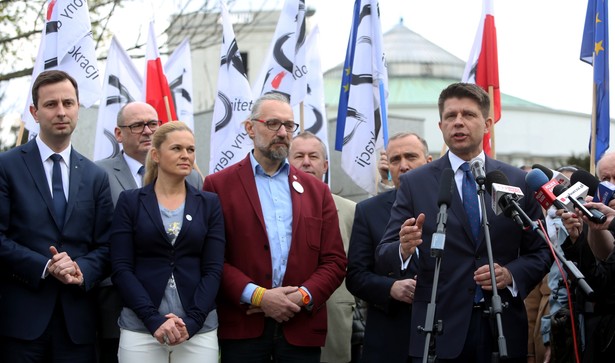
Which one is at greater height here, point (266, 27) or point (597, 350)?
point (266, 27)

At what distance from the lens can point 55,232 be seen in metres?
6.64

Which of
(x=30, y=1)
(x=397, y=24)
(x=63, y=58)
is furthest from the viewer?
(x=397, y=24)

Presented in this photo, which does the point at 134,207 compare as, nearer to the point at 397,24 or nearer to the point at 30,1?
the point at 30,1

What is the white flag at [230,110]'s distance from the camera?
35.9 feet

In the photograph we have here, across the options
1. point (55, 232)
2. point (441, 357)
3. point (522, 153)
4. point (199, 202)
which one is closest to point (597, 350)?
point (441, 357)

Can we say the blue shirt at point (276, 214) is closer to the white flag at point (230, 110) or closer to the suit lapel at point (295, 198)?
the suit lapel at point (295, 198)

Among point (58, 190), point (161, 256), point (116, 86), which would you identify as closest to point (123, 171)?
point (58, 190)

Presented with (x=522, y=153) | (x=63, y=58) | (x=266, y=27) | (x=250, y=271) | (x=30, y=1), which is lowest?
(x=250, y=271)

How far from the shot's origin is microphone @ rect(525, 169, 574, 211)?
18.1ft

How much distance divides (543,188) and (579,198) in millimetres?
207

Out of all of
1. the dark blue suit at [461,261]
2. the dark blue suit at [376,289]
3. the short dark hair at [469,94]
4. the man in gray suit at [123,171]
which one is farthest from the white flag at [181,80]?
the dark blue suit at [461,261]

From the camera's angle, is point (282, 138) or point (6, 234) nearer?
point (6, 234)

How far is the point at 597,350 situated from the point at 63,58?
20.1ft

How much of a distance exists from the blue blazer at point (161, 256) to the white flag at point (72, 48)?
3421mm
